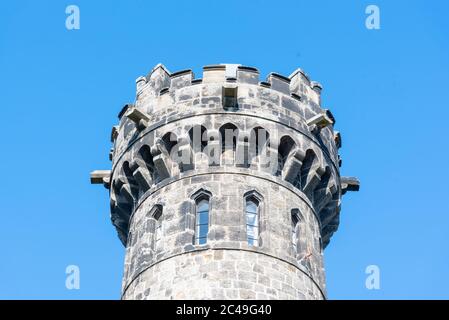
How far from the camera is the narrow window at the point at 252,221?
91.0 ft

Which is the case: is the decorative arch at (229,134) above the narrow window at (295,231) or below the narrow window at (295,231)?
above

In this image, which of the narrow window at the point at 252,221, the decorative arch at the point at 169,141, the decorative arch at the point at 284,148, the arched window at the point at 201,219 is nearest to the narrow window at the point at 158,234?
the arched window at the point at 201,219

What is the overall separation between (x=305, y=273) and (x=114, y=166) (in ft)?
20.1

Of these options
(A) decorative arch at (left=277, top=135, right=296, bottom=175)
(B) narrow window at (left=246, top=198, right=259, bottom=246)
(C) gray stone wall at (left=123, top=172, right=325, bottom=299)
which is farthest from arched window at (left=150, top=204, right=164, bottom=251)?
(A) decorative arch at (left=277, top=135, right=296, bottom=175)

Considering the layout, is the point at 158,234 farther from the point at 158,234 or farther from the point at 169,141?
the point at 169,141

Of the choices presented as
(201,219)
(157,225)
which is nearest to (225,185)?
(201,219)

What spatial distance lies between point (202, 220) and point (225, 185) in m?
1.00

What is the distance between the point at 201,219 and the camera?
2809 cm

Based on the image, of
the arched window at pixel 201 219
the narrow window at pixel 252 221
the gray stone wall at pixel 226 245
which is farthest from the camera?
the narrow window at pixel 252 221

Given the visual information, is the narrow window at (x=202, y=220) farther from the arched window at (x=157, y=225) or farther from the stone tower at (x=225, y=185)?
the arched window at (x=157, y=225)

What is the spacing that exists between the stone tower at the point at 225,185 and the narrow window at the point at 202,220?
0.09ft

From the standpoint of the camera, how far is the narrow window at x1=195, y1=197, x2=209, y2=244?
90.7 ft
